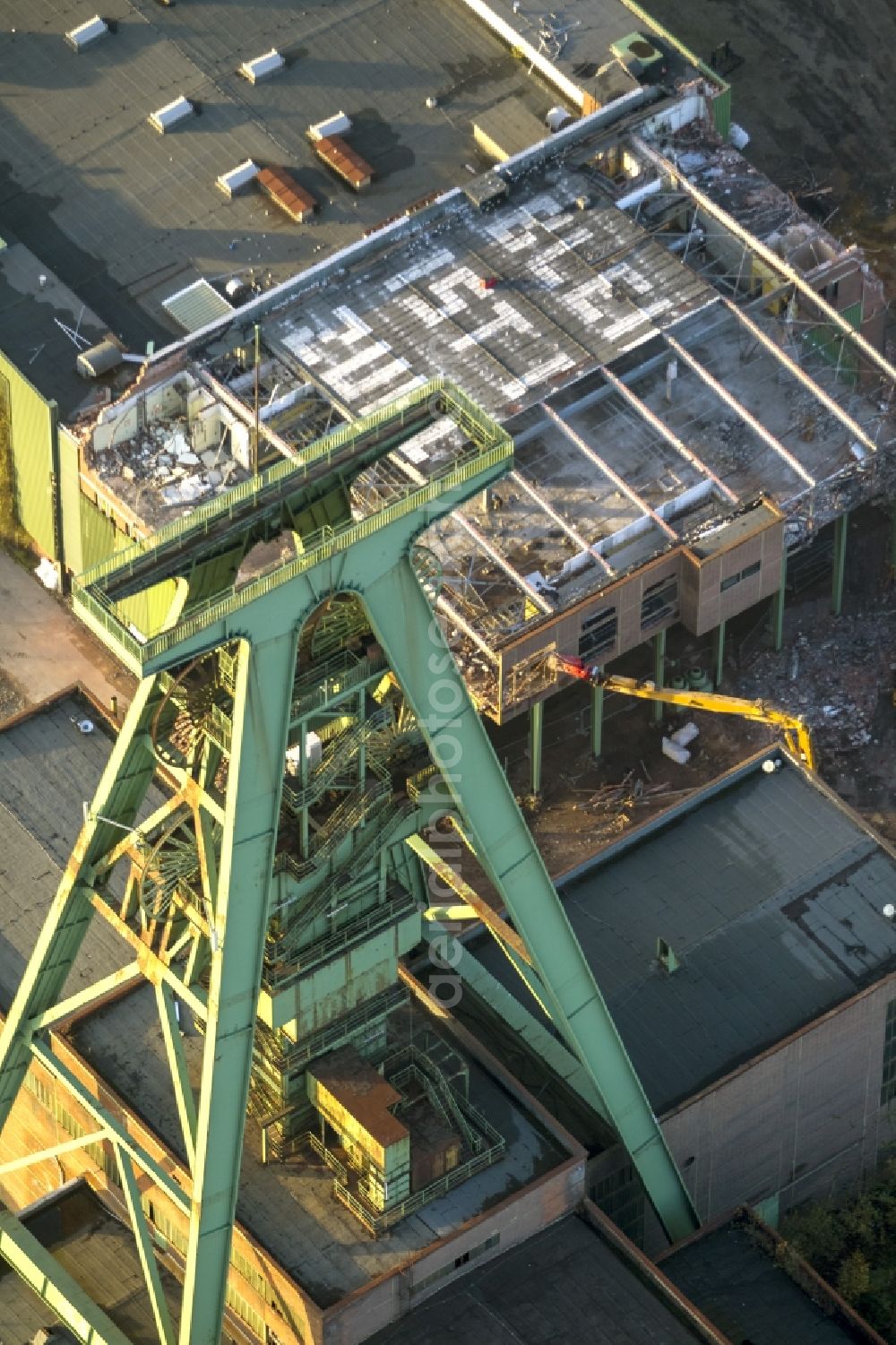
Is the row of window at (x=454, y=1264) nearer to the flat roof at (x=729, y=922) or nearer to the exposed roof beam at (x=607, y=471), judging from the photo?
the flat roof at (x=729, y=922)

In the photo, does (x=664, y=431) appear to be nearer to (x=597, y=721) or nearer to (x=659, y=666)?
(x=659, y=666)

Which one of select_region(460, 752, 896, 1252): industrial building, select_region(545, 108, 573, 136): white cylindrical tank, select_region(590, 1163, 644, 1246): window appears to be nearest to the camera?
select_region(590, 1163, 644, 1246): window

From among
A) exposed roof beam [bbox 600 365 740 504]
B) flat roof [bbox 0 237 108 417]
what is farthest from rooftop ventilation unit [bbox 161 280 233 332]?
exposed roof beam [bbox 600 365 740 504]

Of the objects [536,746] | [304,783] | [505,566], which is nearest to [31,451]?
[505,566]

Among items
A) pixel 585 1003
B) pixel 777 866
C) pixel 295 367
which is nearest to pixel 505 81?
pixel 295 367

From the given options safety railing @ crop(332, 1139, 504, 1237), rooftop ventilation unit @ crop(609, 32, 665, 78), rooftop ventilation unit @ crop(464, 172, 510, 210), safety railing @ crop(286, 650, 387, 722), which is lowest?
safety railing @ crop(332, 1139, 504, 1237)

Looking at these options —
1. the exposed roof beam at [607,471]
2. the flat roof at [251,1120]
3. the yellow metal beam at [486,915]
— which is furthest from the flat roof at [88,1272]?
the exposed roof beam at [607,471]

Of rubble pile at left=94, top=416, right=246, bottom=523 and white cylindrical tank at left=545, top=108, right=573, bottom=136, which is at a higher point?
rubble pile at left=94, top=416, right=246, bottom=523

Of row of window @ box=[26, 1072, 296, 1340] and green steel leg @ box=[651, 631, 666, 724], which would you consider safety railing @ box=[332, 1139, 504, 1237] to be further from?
green steel leg @ box=[651, 631, 666, 724]
